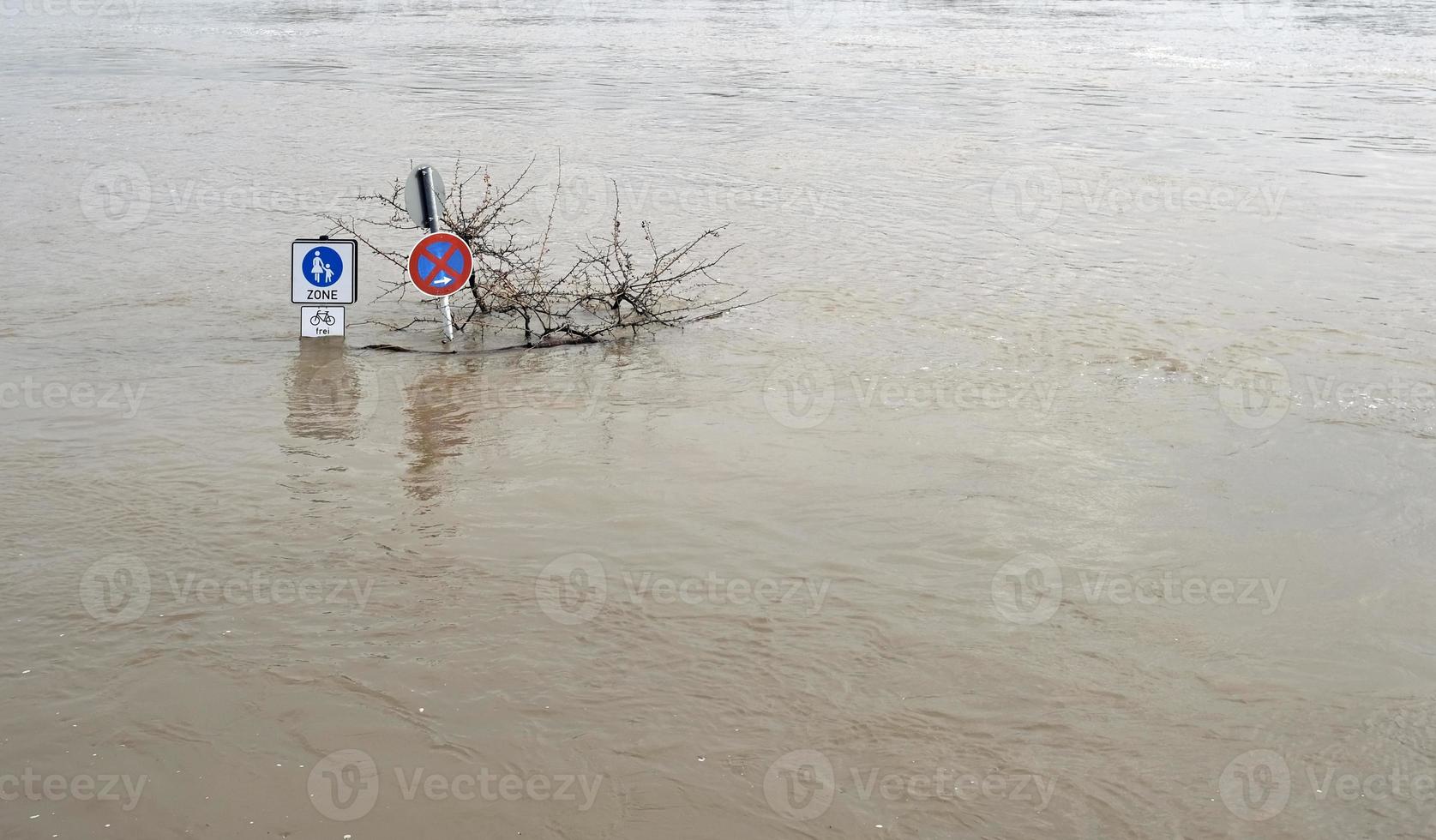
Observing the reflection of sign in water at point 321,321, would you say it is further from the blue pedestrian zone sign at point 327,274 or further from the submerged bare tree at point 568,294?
the submerged bare tree at point 568,294

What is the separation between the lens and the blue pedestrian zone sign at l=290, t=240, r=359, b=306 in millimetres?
9578

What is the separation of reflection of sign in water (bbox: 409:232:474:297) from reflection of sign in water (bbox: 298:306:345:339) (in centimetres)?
99

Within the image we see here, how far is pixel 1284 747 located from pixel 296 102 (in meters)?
21.0

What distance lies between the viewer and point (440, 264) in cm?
934

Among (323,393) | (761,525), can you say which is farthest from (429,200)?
(761,525)

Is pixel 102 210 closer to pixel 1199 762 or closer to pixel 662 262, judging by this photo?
pixel 662 262

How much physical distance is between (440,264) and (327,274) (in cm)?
102

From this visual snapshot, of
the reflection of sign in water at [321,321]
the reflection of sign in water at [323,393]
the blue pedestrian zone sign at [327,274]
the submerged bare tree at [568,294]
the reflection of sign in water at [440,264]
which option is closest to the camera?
the reflection of sign in water at [323,393]

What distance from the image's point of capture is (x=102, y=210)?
14.7 m

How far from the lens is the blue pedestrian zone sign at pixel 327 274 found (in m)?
9.58

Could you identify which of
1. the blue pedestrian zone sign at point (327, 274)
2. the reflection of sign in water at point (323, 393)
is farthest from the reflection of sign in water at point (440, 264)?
the reflection of sign in water at point (323, 393)

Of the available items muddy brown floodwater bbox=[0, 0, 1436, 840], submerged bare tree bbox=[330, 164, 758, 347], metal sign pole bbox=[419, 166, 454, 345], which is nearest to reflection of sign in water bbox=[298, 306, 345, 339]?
muddy brown floodwater bbox=[0, 0, 1436, 840]

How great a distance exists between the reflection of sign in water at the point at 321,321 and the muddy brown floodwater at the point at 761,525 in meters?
0.18

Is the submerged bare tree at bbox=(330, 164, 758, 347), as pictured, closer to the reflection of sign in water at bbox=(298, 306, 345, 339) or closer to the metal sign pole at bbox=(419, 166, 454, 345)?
the reflection of sign in water at bbox=(298, 306, 345, 339)
